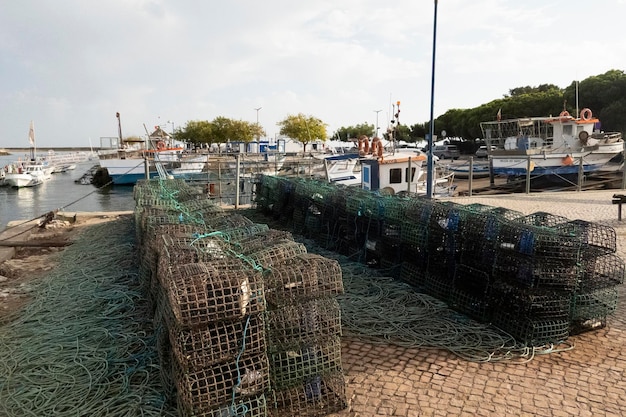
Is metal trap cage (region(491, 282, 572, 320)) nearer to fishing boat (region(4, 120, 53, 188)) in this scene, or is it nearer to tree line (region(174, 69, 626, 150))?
tree line (region(174, 69, 626, 150))

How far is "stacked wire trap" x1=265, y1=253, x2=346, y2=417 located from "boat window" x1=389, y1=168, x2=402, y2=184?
40.2 ft

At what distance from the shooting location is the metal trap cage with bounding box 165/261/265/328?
279cm

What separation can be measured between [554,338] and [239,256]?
3304 millimetres

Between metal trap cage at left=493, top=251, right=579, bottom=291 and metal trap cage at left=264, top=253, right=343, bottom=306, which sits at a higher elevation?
metal trap cage at left=264, top=253, right=343, bottom=306

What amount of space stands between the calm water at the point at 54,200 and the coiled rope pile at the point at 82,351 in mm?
19043

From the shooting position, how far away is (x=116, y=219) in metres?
11.6

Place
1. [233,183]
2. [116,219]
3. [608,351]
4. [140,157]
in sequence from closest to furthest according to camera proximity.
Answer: [608,351] → [116,219] → [233,183] → [140,157]

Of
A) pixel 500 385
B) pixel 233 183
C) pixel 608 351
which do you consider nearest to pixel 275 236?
pixel 500 385

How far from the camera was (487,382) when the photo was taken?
12.7 feet

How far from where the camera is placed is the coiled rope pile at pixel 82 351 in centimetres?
346

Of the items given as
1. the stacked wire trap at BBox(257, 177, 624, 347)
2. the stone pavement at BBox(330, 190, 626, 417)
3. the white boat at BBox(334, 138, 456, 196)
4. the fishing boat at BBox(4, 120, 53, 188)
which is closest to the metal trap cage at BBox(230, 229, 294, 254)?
the stone pavement at BBox(330, 190, 626, 417)

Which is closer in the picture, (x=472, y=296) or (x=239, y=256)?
(x=239, y=256)

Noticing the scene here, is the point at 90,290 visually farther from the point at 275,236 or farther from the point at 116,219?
the point at 116,219

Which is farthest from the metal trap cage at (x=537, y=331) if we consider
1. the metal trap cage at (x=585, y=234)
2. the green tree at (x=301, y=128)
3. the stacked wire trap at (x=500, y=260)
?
the green tree at (x=301, y=128)
